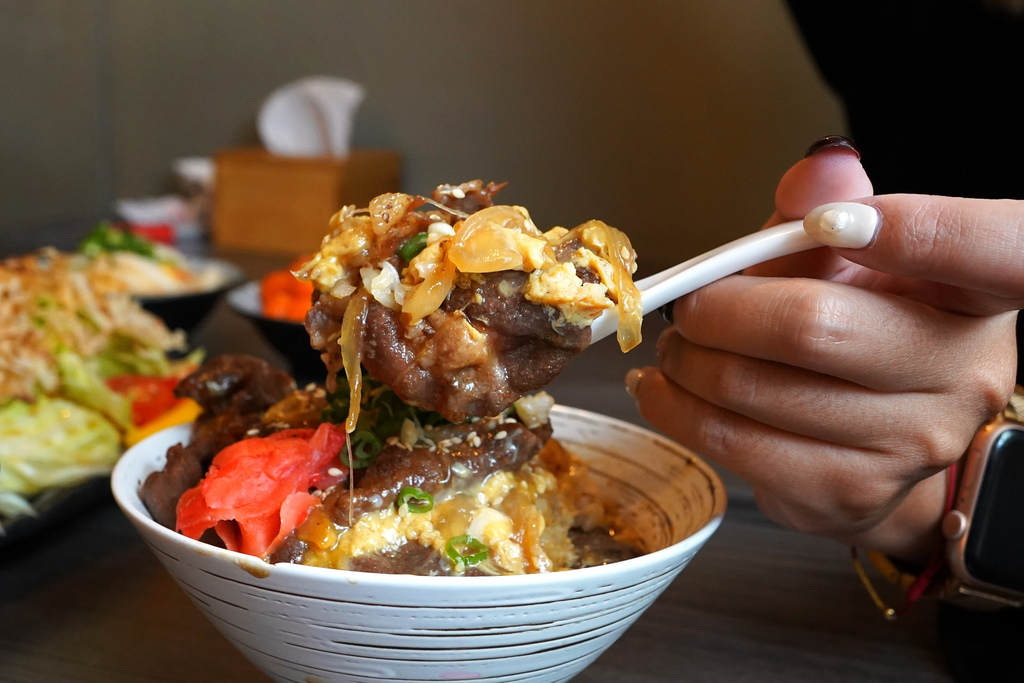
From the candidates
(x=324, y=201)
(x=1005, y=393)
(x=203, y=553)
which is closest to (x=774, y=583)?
(x=1005, y=393)

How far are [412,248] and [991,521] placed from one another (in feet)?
2.78

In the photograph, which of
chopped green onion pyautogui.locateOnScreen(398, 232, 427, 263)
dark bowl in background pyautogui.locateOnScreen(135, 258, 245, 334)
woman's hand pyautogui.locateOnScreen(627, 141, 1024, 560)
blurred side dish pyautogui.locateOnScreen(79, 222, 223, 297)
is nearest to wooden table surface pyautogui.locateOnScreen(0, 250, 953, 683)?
woman's hand pyautogui.locateOnScreen(627, 141, 1024, 560)

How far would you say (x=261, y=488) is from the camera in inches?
34.3

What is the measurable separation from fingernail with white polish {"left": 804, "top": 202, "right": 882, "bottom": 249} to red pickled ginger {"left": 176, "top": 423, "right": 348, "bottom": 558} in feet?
1.82

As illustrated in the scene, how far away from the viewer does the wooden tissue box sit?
466 centimetres

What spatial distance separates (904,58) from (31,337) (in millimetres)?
2619

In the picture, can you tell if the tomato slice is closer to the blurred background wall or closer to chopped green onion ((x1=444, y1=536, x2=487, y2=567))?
chopped green onion ((x1=444, y1=536, x2=487, y2=567))

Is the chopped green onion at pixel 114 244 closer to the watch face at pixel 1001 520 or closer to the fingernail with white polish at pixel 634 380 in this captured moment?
the fingernail with white polish at pixel 634 380

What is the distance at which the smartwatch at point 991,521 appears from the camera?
1.07 m

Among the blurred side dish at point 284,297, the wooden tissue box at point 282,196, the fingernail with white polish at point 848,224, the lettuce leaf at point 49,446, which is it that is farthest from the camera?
the wooden tissue box at point 282,196

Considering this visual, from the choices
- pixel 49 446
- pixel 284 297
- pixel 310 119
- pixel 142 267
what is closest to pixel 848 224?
pixel 49 446

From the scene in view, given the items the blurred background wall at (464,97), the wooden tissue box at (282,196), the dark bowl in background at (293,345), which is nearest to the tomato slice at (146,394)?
the dark bowl in background at (293,345)

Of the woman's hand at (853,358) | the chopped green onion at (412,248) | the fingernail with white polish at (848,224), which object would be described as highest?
the fingernail with white polish at (848,224)

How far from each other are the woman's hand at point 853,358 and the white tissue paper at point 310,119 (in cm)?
421
